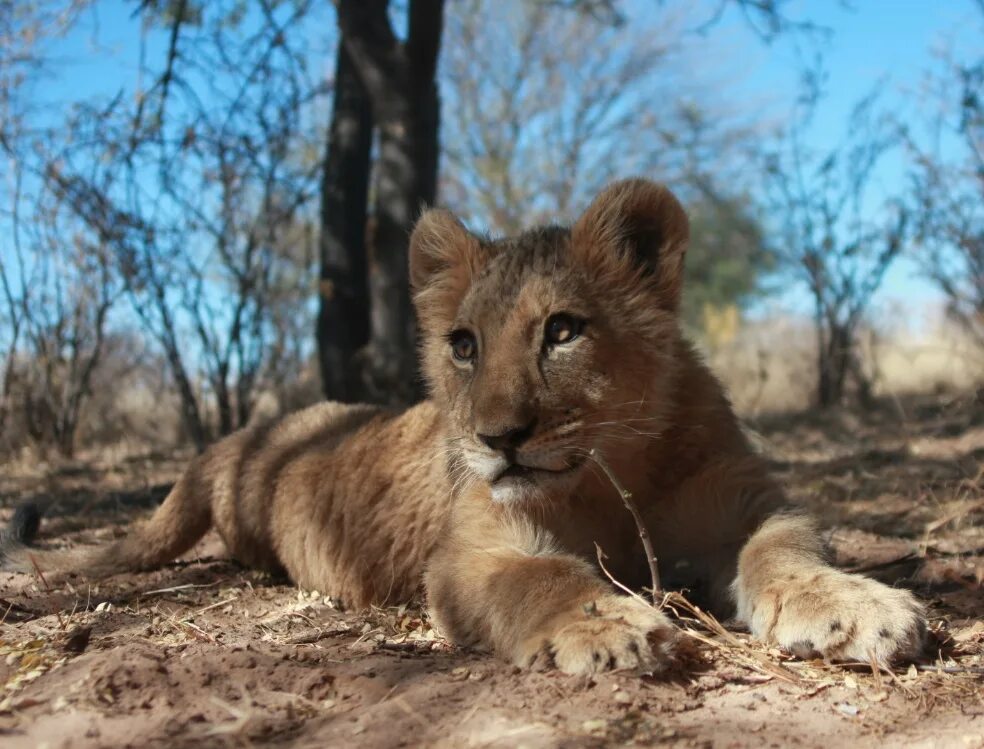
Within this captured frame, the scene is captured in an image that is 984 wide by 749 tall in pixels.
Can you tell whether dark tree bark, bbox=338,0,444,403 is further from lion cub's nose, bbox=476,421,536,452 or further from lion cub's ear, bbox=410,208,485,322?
lion cub's nose, bbox=476,421,536,452

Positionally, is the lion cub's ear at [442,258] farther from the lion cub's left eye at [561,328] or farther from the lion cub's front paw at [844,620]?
the lion cub's front paw at [844,620]

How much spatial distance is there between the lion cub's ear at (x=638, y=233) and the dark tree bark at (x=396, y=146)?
3.80m

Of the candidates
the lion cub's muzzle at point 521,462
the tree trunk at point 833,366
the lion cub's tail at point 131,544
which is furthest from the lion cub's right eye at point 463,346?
the tree trunk at point 833,366

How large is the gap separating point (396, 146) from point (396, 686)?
5691 mm

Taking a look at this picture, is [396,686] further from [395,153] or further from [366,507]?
[395,153]

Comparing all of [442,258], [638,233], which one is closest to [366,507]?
[442,258]

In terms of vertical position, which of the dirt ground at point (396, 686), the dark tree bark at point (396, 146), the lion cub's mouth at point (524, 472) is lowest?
the dirt ground at point (396, 686)

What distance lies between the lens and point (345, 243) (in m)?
→ 8.60

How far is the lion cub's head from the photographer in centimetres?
309

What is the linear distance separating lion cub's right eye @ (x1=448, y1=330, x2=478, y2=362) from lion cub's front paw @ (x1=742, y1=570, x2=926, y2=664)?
1478 mm

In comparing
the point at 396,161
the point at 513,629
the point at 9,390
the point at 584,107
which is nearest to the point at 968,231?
the point at 396,161

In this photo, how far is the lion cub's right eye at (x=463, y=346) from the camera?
143 inches

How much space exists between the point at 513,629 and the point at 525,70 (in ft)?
84.0

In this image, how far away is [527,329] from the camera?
3332 mm
